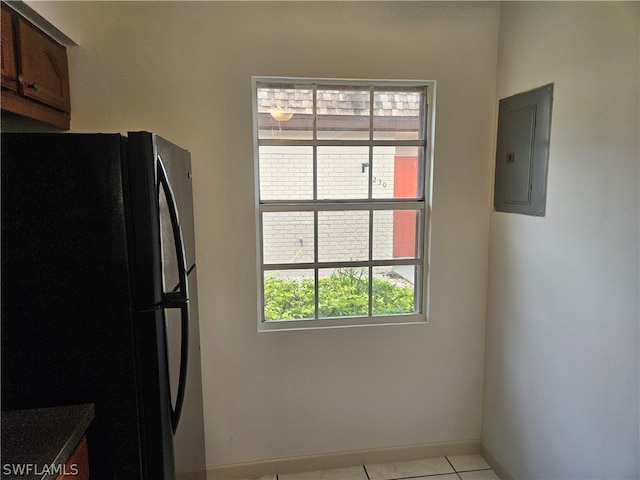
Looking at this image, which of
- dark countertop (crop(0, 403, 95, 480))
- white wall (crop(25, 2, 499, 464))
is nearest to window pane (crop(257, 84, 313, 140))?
white wall (crop(25, 2, 499, 464))

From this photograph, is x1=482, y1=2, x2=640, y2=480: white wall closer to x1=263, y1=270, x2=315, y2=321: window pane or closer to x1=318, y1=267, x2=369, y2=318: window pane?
x1=318, y1=267, x2=369, y2=318: window pane

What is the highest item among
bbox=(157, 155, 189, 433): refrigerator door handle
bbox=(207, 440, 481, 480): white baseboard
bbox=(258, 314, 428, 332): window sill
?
bbox=(157, 155, 189, 433): refrigerator door handle

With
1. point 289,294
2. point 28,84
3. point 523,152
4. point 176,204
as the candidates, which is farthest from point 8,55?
point 523,152

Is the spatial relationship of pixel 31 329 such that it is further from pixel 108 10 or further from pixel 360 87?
pixel 360 87

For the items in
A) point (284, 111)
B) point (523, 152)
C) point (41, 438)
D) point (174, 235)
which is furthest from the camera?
point (284, 111)

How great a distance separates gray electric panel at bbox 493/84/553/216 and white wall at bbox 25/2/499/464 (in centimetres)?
9

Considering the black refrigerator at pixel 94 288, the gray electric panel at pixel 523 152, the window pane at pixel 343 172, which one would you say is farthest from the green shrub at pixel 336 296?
the black refrigerator at pixel 94 288

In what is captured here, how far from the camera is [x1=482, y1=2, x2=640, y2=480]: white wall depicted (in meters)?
1.29

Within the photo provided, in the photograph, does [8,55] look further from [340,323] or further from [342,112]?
[340,323]

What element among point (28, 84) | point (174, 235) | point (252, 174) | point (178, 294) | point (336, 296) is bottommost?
point (336, 296)

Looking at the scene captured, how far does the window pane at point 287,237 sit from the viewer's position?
197cm

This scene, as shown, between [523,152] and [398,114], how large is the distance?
24.9 inches

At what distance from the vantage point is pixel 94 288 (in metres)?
1.02

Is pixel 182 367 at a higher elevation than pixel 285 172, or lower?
lower
